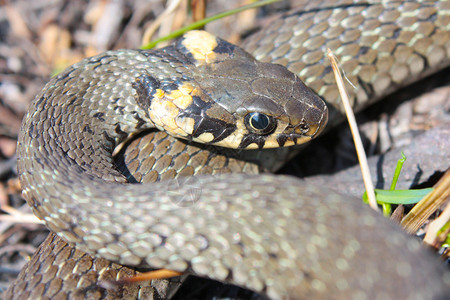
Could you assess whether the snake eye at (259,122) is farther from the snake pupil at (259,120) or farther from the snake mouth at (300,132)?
the snake mouth at (300,132)

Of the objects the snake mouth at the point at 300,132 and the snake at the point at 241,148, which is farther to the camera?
the snake mouth at the point at 300,132

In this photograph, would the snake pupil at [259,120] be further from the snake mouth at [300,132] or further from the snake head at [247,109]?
the snake mouth at [300,132]

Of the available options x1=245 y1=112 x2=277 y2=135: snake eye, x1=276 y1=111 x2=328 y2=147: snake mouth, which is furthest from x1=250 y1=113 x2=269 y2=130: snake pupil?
x1=276 y1=111 x2=328 y2=147: snake mouth

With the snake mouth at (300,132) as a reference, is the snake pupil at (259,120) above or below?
above

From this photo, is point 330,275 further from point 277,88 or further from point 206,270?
point 277,88

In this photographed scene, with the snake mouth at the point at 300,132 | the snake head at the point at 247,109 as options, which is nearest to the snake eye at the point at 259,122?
the snake head at the point at 247,109

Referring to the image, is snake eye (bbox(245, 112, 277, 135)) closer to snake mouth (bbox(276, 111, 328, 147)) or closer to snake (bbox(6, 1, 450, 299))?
snake (bbox(6, 1, 450, 299))


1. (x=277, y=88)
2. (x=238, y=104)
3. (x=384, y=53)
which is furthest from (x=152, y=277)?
(x=384, y=53)
